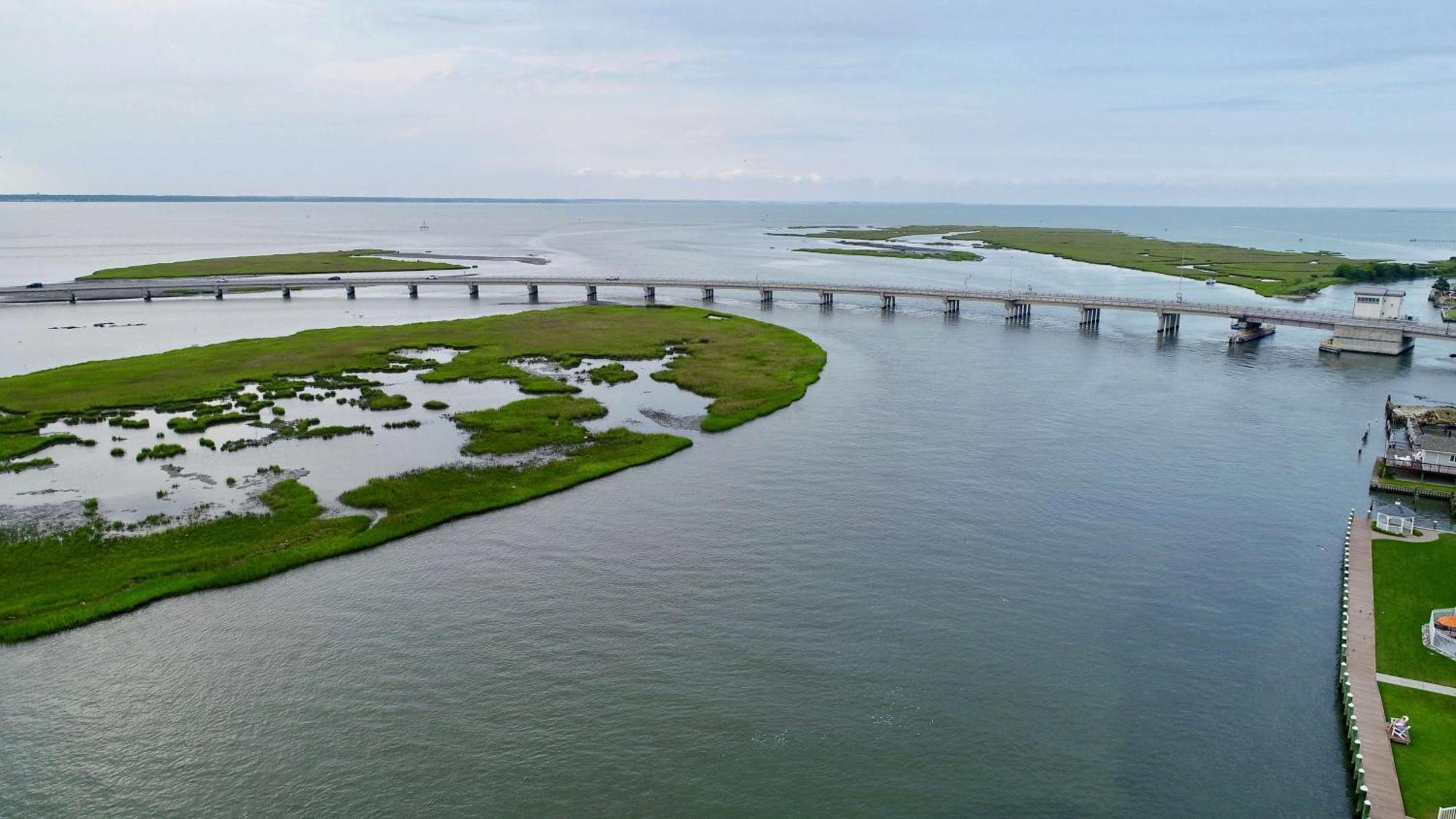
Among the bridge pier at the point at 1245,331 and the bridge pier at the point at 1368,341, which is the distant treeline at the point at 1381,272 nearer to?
the bridge pier at the point at 1245,331

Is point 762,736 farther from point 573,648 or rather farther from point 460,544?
point 460,544

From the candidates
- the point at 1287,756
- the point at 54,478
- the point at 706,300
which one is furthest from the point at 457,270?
the point at 1287,756

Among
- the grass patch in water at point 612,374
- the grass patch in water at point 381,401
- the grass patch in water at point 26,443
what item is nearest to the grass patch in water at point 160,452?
the grass patch in water at point 26,443

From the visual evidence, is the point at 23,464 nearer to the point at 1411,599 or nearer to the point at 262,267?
the point at 1411,599

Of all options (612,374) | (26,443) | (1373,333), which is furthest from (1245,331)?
(26,443)

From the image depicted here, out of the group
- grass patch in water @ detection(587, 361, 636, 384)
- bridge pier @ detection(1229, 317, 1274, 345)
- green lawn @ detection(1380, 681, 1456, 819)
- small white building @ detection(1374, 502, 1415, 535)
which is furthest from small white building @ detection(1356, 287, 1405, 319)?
green lawn @ detection(1380, 681, 1456, 819)

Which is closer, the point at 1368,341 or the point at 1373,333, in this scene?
the point at 1373,333

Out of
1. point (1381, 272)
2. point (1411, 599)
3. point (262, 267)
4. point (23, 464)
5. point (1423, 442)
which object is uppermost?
point (1381, 272)
